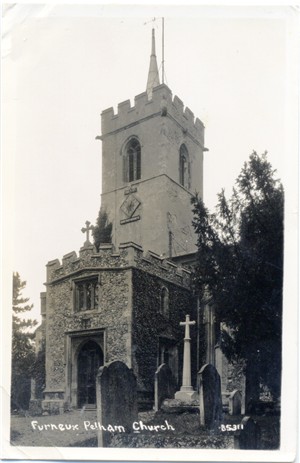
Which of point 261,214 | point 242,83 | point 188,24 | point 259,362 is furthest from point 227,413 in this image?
point 188,24

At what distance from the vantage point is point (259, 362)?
436 cm

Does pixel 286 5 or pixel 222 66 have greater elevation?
pixel 286 5

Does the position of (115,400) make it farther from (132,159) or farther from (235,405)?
(132,159)

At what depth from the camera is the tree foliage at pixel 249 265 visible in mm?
4250

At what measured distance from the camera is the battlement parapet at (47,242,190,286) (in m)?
4.48

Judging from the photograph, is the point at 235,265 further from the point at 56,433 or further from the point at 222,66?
the point at 56,433

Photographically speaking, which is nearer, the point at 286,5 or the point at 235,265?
the point at 286,5

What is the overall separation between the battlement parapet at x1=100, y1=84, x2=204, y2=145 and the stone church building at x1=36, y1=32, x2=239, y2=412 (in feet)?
0.03

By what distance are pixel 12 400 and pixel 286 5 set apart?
3796 mm

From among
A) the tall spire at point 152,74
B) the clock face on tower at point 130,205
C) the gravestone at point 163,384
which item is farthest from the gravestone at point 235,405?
the tall spire at point 152,74

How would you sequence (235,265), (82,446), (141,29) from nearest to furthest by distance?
1. (82,446)
2. (141,29)
3. (235,265)

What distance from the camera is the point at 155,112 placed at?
5.29 meters

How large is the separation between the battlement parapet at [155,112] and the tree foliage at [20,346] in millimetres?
1619

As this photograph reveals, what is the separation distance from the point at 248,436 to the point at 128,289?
1622mm
